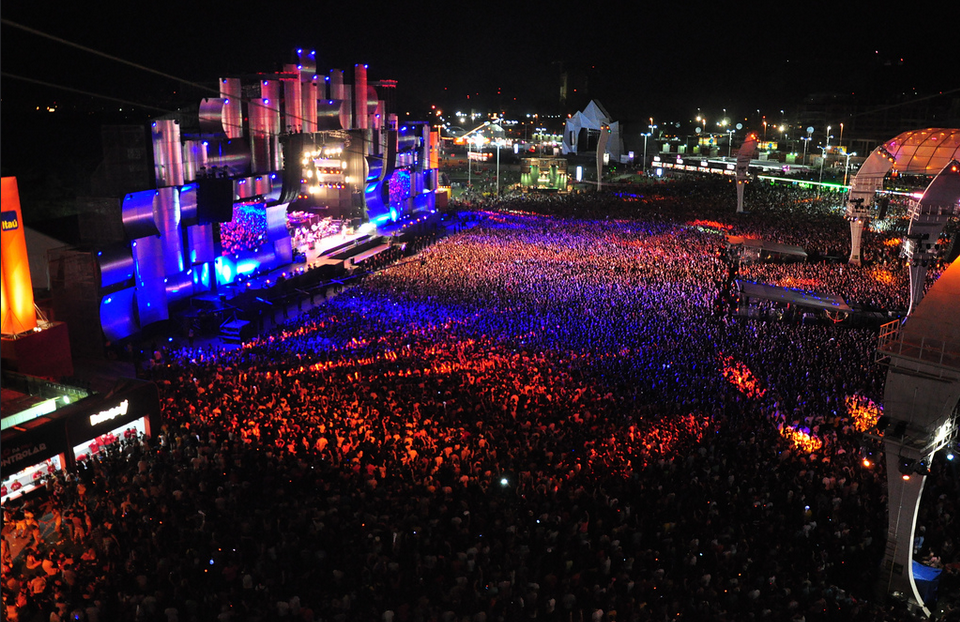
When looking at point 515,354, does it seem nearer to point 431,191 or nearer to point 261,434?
point 261,434

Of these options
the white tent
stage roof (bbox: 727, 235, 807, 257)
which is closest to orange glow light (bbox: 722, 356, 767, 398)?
stage roof (bbox: 727, 235, 807, 257)

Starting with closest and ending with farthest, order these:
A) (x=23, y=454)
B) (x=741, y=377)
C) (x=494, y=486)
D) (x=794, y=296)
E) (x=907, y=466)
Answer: (x=907, y=466) < (x=494, y=486) < (x=23, y=454) < (x=741, y=377) < (x=794, y=296)

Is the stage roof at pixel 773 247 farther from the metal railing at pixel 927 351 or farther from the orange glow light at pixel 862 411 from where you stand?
the metal railing at pixel 927 351

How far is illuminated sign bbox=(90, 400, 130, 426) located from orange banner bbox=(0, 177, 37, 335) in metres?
3.51

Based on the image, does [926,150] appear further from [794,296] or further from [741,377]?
[741,377]

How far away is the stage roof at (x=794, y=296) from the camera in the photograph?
1873 centimetres

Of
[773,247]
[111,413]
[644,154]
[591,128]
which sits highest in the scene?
[591,128]

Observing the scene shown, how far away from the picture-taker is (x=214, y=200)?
894 inches

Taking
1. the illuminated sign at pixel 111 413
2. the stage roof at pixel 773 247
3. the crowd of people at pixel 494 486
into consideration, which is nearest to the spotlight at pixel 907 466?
the crowd of people at pixel 494 486

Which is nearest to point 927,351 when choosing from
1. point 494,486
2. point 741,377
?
point 494,486

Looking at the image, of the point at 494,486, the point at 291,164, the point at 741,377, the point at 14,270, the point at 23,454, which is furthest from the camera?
the point at 291,164

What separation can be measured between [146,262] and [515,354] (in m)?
11.5

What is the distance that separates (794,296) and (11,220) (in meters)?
19.2

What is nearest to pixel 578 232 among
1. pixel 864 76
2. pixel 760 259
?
pixel 760 259
